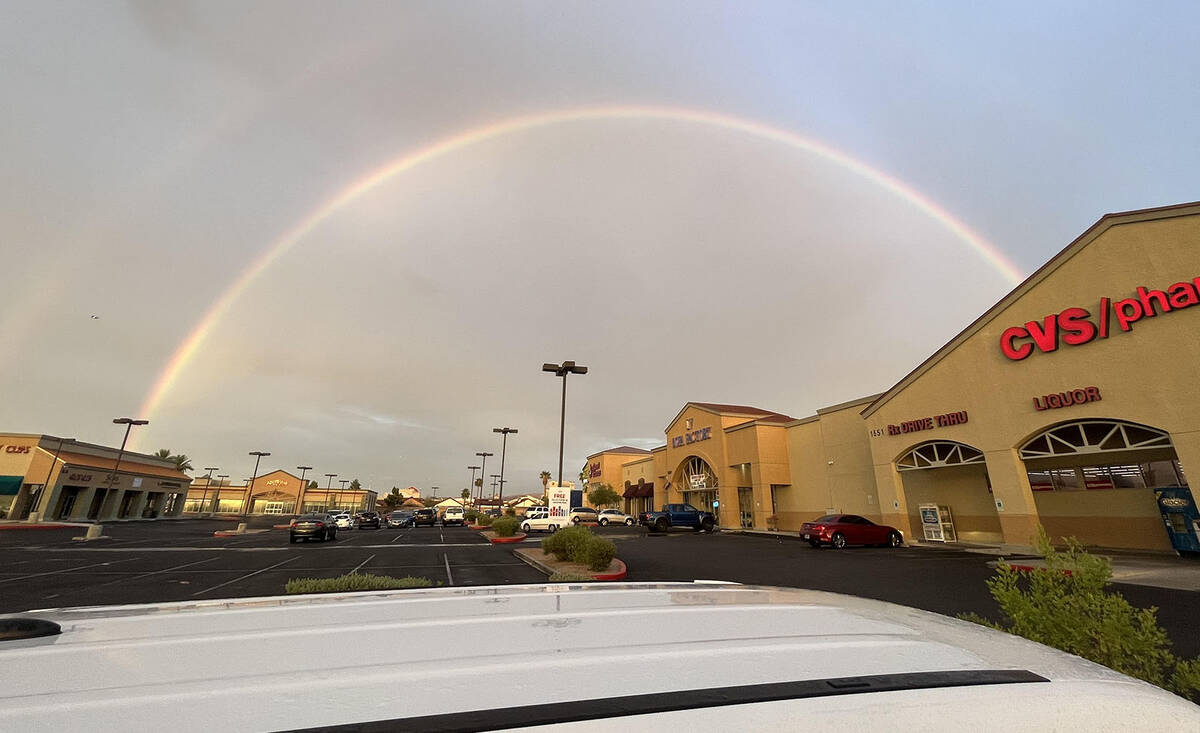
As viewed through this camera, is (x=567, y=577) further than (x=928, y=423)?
No

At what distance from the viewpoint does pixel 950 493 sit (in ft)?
83.9

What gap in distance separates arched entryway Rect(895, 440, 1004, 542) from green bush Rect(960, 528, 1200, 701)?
71.2 ft

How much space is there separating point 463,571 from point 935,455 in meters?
21.9

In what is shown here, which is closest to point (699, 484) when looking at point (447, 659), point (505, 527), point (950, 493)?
point (950, 493)

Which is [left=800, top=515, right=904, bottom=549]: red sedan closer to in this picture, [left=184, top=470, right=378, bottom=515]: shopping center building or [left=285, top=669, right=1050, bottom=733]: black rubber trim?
[left=285, top=669, right=1050, bottom=733]: black rubber trim

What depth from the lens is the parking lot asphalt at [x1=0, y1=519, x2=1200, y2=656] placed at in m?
9.84

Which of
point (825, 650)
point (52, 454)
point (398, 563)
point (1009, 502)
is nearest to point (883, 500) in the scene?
point (1009, 502)

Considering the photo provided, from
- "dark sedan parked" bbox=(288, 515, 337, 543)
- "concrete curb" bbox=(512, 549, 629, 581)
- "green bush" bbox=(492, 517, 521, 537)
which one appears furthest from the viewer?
"green bush" bbox=(492, 517, 521, 537)

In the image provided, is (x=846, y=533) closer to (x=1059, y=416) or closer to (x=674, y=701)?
(x=1059, y=416)

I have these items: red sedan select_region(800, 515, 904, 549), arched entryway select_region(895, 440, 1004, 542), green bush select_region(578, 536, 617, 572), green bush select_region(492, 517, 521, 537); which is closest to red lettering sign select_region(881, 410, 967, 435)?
arched entryway select_region(895, 440, 1004, 542)

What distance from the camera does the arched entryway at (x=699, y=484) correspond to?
3997 cm

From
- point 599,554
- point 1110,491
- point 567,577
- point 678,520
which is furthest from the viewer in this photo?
point 678,520

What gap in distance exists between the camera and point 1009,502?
61.2 feet

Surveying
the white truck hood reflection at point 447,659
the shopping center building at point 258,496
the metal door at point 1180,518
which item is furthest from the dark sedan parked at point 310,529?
the shopping center building at point 258,496
